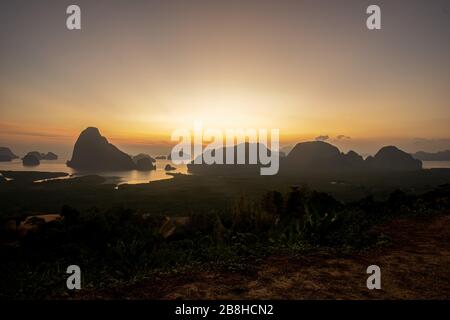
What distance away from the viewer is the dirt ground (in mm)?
3764

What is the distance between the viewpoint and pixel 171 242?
697cm

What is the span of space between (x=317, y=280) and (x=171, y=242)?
3.73 metres

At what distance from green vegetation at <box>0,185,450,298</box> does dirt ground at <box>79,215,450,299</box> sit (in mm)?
368

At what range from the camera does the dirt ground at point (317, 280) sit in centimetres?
376

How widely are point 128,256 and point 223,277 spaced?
5.63 feet

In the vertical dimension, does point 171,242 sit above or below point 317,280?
below

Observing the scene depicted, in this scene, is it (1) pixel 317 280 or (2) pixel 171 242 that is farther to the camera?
(2) pixel 171 242

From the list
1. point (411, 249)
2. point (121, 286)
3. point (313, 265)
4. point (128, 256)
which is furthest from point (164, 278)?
point (411, 249)

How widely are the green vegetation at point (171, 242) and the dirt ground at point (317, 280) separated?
37cm

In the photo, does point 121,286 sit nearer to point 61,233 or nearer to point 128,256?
point 128,256

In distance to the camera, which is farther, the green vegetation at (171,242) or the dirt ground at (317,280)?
the green vegetation at (171,242)

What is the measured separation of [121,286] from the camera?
408cm

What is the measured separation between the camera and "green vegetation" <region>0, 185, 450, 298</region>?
4.69 m

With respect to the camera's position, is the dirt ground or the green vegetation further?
the green vegetation
